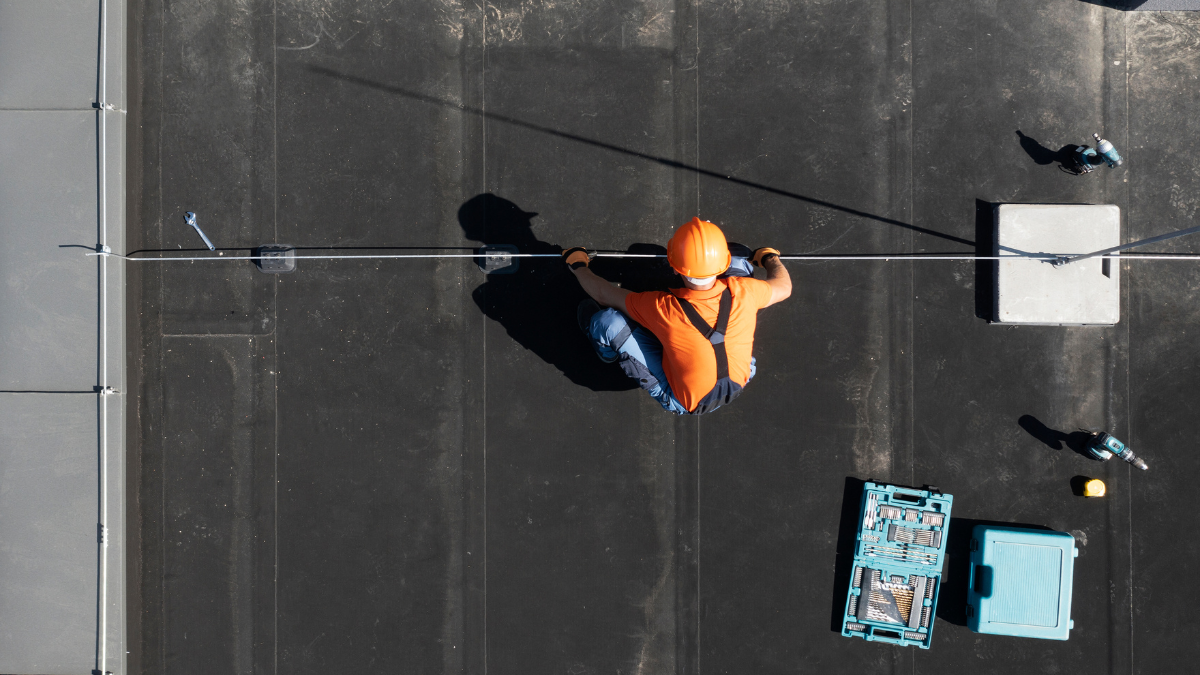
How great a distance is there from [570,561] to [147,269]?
3886 millimetres

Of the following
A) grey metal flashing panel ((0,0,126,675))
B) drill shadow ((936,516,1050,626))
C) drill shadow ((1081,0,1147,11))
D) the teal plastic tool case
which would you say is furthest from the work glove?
grey metal flashing panel ((0,0,126,675))

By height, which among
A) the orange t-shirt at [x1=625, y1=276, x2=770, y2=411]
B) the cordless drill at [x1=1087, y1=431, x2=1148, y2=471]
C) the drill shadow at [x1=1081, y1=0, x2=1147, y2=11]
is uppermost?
the drill shadow at [x1=1081, y1=0, x2=1147, y2=11]

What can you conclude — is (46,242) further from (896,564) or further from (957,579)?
(957,579)

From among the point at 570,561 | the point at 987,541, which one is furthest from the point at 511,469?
the point at 987,541

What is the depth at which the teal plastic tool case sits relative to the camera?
4418 mm

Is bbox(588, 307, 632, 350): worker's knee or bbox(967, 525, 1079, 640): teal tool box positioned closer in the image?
bbox(588, 307, 632, 350): worker's knee

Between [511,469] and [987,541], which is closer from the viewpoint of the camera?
[987,541]

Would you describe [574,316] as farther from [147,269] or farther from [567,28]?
[147,269]

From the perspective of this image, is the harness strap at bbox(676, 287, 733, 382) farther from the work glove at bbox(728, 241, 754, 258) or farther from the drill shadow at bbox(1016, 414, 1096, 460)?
the drill shadow at bbox(1016, 414, 1096, 460)

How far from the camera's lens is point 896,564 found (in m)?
4.44

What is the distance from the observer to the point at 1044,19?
4.48m

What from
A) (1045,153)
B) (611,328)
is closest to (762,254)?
(611,328)

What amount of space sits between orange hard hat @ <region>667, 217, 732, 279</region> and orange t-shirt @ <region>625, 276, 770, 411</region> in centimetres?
12

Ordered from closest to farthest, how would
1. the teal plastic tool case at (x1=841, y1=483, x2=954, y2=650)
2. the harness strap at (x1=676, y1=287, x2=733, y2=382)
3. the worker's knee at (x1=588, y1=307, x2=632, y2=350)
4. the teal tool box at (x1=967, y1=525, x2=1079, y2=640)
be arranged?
the harness strap at (x1=676, y1=287, x2=733, y2=382)
the worker's knee at (x1=588, y1=307, x2=632, y2=350)
the teal tool box at (x1=967, y1=525, x2=1079, y2=640)
the teal plastic tool case at (x1=841, y1=483, x2=954, y2=650)
